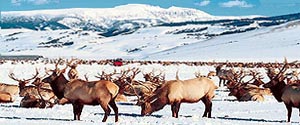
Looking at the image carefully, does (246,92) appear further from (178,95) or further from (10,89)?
(10,89)

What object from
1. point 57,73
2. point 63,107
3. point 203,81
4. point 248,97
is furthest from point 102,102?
point 248,97

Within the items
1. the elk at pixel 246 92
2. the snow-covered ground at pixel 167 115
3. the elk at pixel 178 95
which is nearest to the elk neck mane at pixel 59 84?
the snow-covered ground at pixel 167 115

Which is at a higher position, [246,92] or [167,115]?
[167,115]

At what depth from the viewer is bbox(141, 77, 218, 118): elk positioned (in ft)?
57.2

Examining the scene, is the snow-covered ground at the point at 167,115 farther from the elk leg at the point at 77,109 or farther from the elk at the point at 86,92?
the elk at the point at 86,92

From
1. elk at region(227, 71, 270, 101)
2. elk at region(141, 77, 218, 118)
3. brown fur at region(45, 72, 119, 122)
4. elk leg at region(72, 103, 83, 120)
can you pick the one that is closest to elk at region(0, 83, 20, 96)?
elk at region(227, 71, 270, 101)

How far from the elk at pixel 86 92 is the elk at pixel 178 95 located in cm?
192

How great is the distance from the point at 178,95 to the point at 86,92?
277cm

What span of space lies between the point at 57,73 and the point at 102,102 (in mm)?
1966

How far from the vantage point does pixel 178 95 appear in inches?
685

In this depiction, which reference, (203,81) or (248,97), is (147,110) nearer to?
(203,81)

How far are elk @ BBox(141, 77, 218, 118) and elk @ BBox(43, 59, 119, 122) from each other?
192 cm

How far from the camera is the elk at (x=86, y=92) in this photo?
15781 mm

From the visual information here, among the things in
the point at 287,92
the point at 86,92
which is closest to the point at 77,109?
the point at 86,92
